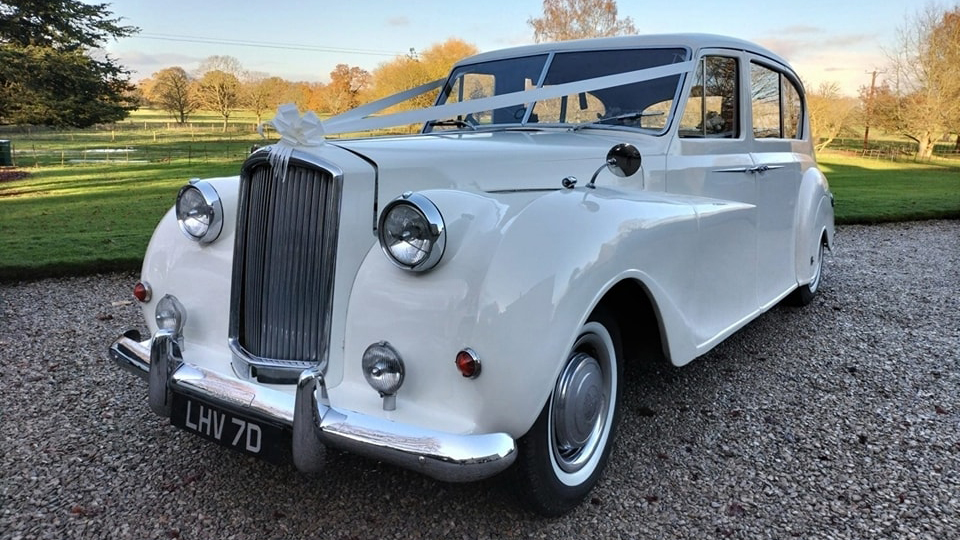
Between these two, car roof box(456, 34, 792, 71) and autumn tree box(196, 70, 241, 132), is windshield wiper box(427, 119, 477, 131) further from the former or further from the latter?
autumn tree box(196, 70, 241, 132)

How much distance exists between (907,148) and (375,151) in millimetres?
42269

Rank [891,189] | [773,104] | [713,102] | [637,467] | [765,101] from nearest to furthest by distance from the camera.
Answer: [637,467], [713,102], [765,101], [773,104], [891,189]

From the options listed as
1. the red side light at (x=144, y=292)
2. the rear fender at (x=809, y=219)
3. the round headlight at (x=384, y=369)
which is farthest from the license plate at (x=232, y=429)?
the rear fender at (x=809, y=219)

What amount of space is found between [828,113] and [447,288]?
1554 inches

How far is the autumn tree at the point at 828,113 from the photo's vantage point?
3453 cm

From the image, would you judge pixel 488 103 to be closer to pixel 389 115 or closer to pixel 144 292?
pixel 389 115

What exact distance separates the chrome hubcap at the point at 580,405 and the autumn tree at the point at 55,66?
73.5 ft

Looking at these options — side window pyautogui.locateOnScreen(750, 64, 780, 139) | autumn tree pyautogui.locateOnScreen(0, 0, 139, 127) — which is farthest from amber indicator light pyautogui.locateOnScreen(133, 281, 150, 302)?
autumn tree pyautogui.locateOnScreen(0, 0, 139, 127)

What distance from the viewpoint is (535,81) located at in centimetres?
386

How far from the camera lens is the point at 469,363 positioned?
197cm

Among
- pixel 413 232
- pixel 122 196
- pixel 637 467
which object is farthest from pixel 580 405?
pixel 122 196

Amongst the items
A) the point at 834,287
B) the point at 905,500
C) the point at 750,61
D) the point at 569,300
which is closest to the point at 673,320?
the point at 569,300

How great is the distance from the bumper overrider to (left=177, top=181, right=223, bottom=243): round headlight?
0.60 metres

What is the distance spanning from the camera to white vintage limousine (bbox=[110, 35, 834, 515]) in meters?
2.01
